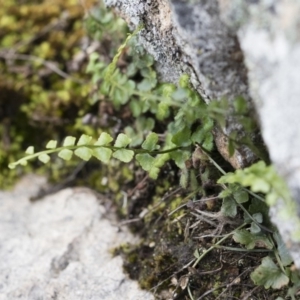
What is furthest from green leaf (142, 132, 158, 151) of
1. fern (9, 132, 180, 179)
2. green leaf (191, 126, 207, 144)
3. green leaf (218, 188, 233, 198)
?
green leaf (218, 188, 233, 198)

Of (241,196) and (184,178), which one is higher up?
(241,196)

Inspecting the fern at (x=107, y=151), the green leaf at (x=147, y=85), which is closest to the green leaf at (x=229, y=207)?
the fern at (x=107, y=151)

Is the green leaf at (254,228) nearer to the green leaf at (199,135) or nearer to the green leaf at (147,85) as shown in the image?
the green leaf at (199,135)

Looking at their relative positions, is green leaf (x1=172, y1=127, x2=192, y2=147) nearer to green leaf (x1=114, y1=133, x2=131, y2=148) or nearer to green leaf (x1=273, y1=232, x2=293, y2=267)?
green leaf (x1=114, y1=133, x2=131, y2=148)

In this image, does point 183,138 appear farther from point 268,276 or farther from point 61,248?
point 61,248

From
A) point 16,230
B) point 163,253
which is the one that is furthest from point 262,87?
point 16,230

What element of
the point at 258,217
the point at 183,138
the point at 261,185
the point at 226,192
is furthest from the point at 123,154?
the point at 261,185
